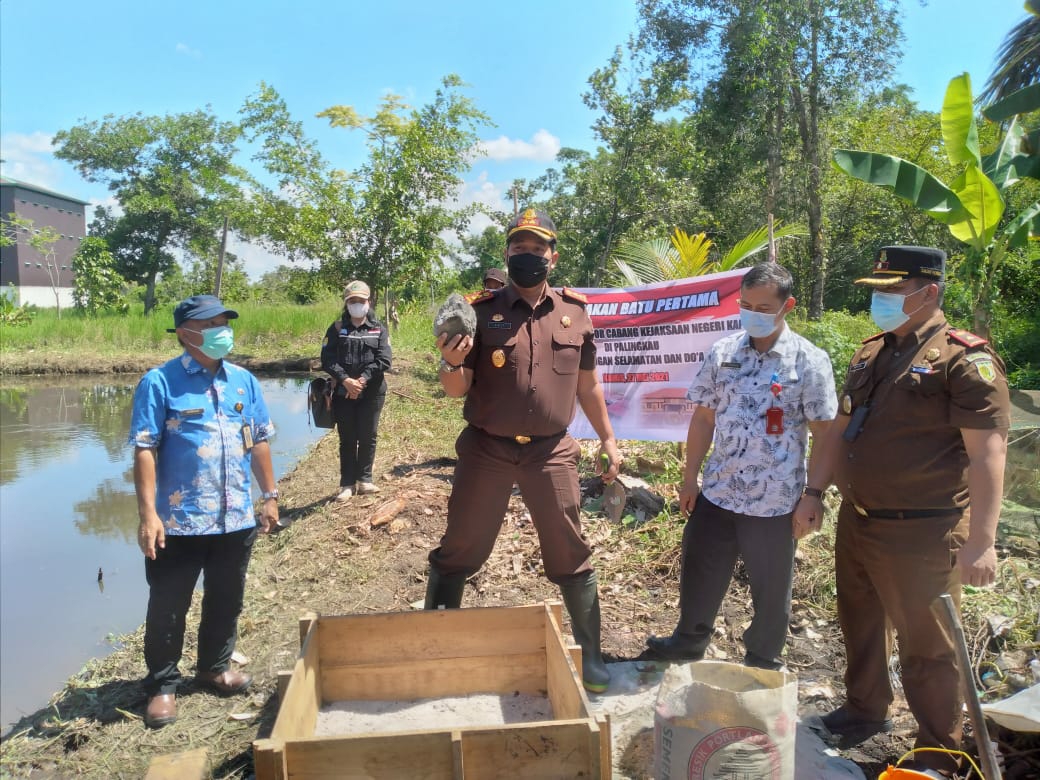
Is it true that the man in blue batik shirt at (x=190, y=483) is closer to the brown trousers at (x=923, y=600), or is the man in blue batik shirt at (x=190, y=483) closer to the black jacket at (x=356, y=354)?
the brown trousers at (x=923, y=600)

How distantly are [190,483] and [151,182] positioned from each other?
36.5 meters

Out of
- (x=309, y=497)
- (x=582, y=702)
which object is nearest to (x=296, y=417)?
(x=309, y=497)

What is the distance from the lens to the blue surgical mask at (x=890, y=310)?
2.72 m

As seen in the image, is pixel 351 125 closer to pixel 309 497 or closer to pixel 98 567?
pixel 309 497

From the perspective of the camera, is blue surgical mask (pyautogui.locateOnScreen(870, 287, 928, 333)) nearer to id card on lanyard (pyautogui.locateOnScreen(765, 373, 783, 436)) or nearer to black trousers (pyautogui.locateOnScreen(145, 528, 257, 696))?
id card on lanyard (pyautogui.locateOnScreen(765, 373, 783, 436))

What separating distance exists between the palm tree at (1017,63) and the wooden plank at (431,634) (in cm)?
1428

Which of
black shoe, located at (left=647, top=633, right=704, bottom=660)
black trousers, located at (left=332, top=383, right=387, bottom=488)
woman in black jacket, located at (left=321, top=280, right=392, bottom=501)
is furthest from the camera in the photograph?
black trousers, located at (left=332, top=383, right=387, bottom=488)

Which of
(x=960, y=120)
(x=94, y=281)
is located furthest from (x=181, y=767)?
(x=94, y=281)

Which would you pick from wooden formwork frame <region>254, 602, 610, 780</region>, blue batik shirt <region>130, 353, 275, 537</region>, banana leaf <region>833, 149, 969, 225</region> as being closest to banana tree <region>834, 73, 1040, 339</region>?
banana leaf <region>833, 149, 969, 225</region>

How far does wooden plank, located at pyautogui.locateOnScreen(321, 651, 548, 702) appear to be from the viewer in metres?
2.92

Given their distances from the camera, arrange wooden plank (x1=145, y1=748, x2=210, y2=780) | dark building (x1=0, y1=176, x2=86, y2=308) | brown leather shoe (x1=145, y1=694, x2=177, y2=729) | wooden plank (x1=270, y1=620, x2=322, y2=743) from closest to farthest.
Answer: wooden plank (x1=270, y1=620, x2=322, y2=743)
wooden plank (x1=145, y1=748, x2=210, y2=780)
brown leather shoe (x1=145, y1=694, x2=177, y2=729)
dark building (x1=0, y1=176, x2=86, y2=308)

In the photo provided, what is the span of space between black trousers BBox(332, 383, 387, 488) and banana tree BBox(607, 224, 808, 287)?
8.50 ft

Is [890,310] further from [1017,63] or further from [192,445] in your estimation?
[1017,63]

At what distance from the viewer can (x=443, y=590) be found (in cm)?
322
